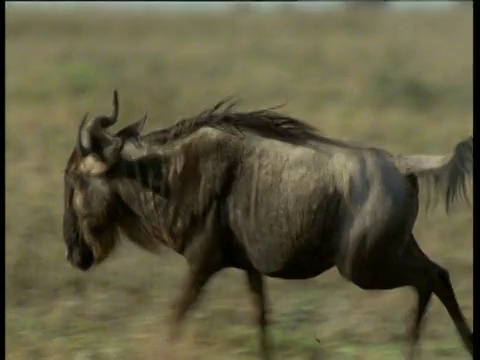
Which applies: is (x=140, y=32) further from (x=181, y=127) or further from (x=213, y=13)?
(x=181, y=127)

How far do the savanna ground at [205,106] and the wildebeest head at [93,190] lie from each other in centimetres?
59

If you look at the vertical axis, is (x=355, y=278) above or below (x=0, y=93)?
below

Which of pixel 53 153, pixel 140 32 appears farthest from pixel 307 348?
pixel 140 32

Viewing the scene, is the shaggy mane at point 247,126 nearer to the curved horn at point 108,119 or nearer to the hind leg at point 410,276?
the curved horn at point 108,119

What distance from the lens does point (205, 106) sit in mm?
13438

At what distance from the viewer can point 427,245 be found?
7.57 m

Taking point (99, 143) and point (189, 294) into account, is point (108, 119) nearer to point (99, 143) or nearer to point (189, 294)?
point (99, 143)

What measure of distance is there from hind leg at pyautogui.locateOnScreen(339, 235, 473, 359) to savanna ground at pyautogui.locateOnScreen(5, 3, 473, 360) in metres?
0.53

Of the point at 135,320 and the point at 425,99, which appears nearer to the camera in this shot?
the point at 135,320

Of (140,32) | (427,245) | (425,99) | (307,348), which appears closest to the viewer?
(307,348)

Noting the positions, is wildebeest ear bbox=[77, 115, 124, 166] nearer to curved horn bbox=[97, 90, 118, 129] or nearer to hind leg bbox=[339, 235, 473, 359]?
curved horn bbox=[97, 90, 118, 129]

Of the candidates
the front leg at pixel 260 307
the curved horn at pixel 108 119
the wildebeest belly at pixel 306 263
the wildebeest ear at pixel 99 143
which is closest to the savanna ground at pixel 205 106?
the front leg at pixel 260 307

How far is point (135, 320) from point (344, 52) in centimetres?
1487

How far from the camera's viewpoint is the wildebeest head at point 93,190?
4617 mm
